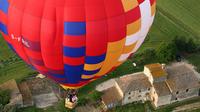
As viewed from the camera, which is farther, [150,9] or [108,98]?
[108,98]

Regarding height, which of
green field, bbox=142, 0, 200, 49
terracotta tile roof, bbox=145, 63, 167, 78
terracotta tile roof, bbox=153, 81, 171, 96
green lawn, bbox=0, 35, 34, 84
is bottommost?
terracotta tile roof, bbox=153, 81, 171, 96

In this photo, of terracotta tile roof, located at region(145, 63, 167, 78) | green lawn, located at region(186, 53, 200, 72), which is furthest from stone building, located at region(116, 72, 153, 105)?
green lawn, located at region(186, 53, 200, 72)

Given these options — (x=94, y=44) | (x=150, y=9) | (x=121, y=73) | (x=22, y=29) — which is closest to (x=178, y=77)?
(x=121, y=73)

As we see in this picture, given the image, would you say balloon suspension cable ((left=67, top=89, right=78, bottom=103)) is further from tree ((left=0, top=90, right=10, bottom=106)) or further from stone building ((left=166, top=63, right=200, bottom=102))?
stone building ((left=166, top=63, right=200, bottom=102))

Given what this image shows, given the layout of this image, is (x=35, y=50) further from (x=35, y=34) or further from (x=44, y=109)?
(x=44, y=109)

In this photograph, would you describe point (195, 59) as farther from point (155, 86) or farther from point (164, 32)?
point (155, 86)

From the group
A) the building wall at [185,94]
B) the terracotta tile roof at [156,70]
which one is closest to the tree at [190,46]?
the building wall at [185,94]

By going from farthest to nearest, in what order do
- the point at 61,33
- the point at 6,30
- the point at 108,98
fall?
1. the point at 108,98
2. the point at 6,30
3. the point at 61,33
